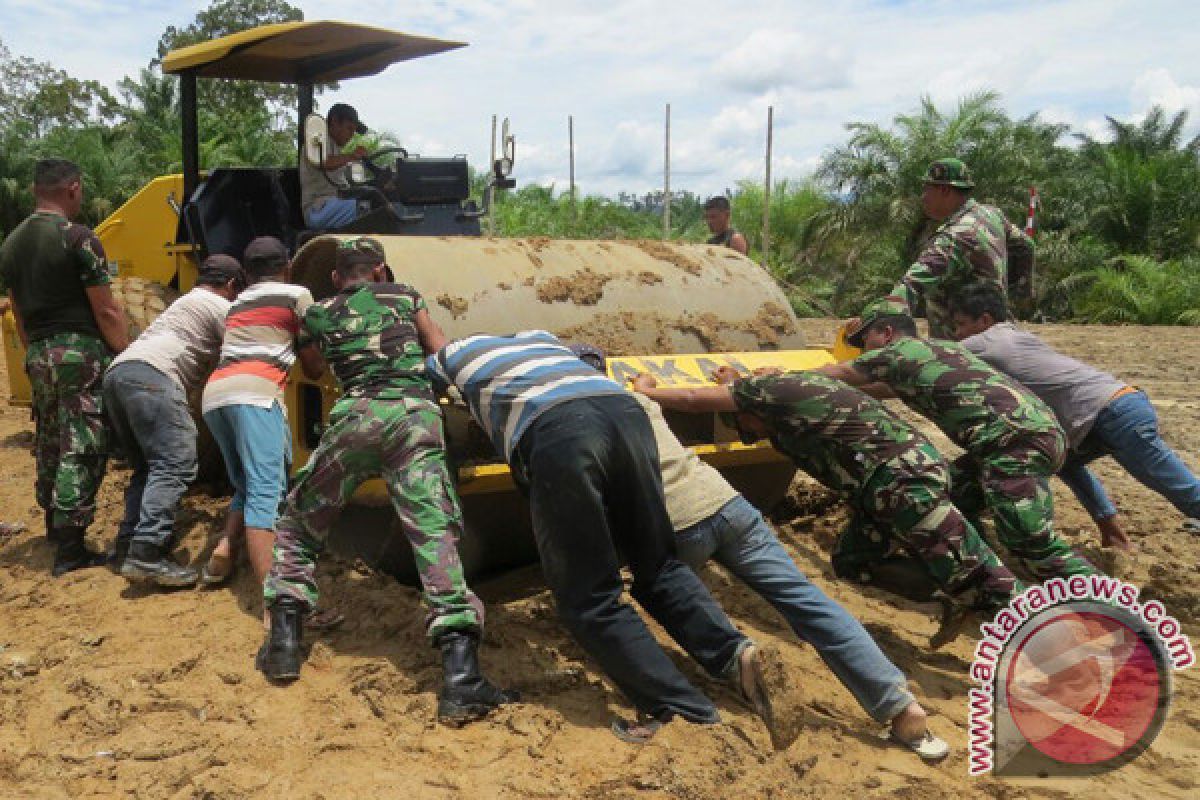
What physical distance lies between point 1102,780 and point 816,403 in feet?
5.33

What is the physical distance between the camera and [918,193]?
779 inches

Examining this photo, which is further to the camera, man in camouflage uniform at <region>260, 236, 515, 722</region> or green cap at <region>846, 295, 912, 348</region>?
green cap at <region>846, 295, 912, 348</region>

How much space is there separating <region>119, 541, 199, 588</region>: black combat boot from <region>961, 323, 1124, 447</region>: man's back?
3.62 meters

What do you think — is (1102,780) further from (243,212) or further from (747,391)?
(243,212)

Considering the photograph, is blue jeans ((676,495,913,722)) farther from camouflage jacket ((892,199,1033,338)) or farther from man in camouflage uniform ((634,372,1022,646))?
camouflage jacket ((892,199,1033,338))

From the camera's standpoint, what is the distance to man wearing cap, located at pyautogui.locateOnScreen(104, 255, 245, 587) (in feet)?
15.4

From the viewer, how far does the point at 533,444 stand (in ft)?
11.9

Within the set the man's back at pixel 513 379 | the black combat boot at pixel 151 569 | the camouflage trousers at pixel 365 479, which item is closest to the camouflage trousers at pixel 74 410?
the black combat boot at pixel 151 569

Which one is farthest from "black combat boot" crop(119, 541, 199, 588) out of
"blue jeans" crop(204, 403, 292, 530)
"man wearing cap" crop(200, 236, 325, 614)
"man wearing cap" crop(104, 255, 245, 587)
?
"blue jeans" crop(204, 403, 292, 530)

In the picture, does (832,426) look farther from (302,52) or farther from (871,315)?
(302,52)

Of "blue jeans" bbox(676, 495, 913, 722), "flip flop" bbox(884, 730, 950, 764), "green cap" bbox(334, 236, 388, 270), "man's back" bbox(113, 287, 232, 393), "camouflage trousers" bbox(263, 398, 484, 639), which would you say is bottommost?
"flip flop" bbox(884, 730, 950, 764)

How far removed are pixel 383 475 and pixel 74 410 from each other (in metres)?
2.02

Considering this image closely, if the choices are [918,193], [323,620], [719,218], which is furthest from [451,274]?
[918,193]

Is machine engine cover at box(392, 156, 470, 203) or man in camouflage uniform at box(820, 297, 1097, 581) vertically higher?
machine engine cover at box(392, 156, 470, 203)
